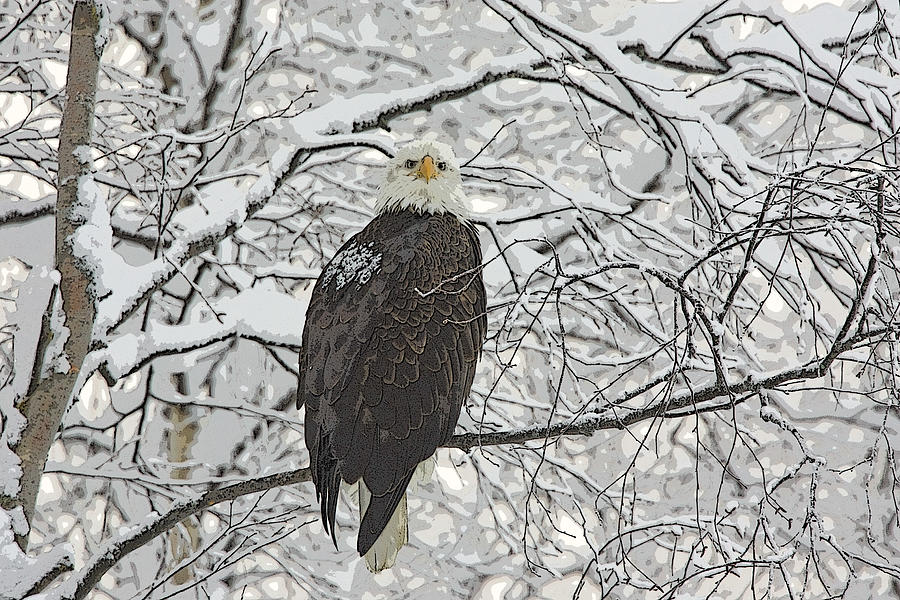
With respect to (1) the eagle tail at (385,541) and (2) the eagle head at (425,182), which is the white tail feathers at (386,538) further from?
(2) the eagle head at (425,182)

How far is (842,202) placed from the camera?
227 cm

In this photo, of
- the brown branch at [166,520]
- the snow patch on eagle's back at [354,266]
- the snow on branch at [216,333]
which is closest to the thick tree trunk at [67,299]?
the brown branch at [166,520]

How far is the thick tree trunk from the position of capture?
304 centimetres

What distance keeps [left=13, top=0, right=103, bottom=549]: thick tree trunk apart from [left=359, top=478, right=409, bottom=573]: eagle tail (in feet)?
3.41

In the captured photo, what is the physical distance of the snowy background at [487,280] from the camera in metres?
3.17

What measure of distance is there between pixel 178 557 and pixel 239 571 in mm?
735

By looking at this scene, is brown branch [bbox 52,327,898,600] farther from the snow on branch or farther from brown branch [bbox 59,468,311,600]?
the snow on branch

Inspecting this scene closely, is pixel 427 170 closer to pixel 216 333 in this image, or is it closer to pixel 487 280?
pixel 487 280

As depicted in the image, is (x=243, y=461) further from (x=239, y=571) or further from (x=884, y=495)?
(x=884, y=495)

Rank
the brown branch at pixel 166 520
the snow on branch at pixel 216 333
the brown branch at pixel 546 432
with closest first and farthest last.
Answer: the brown branch at pixel 546 432, the brown branch at pixel 166 520, the snow on branch at pixel 216 333

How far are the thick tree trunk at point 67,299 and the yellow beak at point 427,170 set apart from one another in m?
1.33

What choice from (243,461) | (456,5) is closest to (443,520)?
(243,461)

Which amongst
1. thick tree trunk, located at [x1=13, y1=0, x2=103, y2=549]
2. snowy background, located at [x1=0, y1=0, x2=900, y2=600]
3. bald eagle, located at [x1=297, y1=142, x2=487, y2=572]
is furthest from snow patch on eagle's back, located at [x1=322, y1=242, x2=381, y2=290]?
thick tree trunk, located at [x1=13, y1=0, x2=103, y2=549]

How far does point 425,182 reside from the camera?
410cm
